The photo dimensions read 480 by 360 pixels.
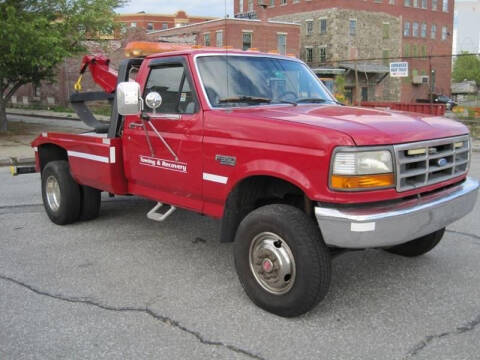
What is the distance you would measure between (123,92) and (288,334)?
2370 mm

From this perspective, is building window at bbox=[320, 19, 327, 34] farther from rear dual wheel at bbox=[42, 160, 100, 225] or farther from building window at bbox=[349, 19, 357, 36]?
rear dual wheel at bbox=[42, 160, 100, 225]

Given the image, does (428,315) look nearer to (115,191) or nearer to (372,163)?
(372,163)

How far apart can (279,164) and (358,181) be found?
1.93 feet

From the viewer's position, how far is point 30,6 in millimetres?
19000

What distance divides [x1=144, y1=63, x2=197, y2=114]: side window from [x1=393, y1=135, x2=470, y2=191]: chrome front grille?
73.2 inches

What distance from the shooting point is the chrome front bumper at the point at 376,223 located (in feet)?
11.4

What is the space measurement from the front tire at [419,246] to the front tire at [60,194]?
148 inches

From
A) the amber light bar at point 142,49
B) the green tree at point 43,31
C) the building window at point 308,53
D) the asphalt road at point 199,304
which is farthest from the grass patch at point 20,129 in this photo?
the building window at point 308,53

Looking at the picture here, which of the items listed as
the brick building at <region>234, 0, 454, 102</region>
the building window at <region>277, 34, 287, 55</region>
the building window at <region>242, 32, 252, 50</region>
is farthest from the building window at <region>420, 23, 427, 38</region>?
the building window at <region>242, 32, 252, 50</region>

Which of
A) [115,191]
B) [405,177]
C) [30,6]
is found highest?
[30,6]

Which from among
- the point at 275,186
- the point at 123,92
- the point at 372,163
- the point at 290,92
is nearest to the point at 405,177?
the point at 372,163

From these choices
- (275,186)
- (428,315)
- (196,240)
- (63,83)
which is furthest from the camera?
(63,83)

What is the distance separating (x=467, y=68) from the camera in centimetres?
8775

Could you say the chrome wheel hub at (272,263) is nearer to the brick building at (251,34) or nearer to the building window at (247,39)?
the brick building at (251,34)
